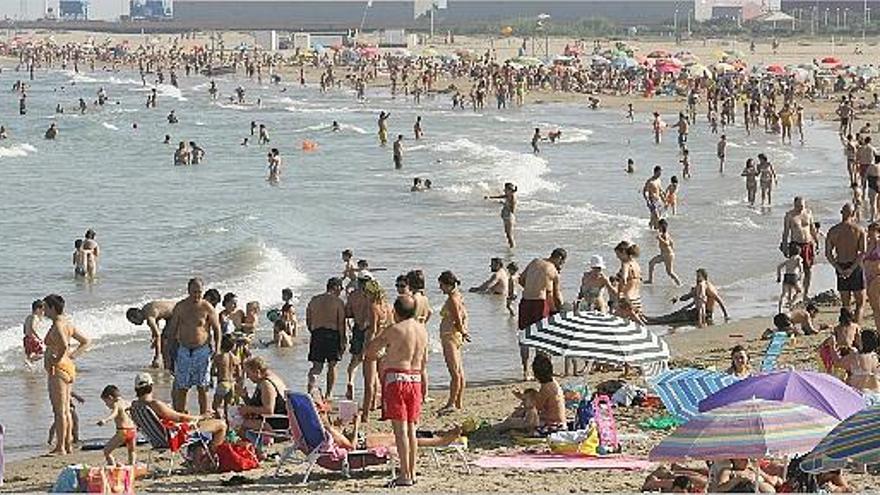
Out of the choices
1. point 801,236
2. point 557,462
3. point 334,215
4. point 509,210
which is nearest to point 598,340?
point 557,462

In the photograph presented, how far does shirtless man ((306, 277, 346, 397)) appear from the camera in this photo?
42.2 ft

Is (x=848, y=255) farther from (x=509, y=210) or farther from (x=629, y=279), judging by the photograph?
(x=509, y=210)

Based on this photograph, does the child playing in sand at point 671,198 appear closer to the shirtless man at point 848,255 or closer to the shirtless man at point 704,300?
the shirtless man at point 704,300

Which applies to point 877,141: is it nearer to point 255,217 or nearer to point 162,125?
point 255,217

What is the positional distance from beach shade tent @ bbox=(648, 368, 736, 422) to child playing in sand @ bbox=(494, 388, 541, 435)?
2.86 feet

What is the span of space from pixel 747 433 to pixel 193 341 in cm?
565

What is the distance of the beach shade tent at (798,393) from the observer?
8.30 m

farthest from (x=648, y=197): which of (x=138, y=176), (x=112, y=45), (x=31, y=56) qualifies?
(x=112, y=45)

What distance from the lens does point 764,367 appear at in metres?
11.1

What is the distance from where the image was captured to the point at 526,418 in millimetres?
10828

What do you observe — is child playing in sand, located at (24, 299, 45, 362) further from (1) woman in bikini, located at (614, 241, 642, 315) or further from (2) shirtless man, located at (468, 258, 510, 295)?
(2) shirtless man, located at (468, 258, 510, 295)

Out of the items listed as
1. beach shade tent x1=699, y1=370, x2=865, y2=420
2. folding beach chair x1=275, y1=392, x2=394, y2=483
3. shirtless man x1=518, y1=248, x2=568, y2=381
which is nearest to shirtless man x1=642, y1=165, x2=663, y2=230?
→ shirtless man x1=518, y1=248, x2=568, y2=381

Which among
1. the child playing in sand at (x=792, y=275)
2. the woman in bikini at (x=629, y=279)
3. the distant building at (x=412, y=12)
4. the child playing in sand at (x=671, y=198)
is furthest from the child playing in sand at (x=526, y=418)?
the distant building at (x=412, y=12)

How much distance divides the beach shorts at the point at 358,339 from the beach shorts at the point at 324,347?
0.12 m
